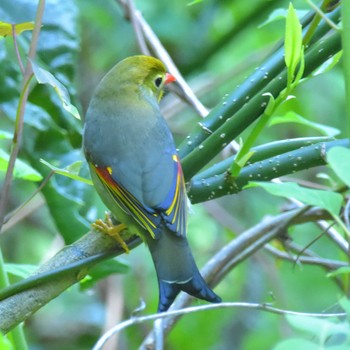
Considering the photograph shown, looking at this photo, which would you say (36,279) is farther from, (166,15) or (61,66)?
(166,15)

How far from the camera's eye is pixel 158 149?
2.29m

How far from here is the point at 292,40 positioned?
1526mm

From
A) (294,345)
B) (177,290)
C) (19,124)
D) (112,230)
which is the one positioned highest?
(19,124)

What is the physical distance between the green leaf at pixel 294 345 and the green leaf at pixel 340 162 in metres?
0.23

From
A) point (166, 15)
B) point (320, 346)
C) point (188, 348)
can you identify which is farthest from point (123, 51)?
point (320, 346)

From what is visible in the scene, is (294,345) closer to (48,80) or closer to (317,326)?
(317,326)

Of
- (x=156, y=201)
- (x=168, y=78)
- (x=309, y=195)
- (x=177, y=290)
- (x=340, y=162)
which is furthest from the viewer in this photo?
(x=168, y=78)

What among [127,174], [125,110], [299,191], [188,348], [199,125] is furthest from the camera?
Result: [188,348]

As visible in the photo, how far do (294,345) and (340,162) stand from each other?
0.92ft

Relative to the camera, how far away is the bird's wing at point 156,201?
1996 millimetres

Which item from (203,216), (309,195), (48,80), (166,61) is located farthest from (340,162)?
(203,216)

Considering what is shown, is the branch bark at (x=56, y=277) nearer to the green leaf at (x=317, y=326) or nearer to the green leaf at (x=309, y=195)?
the green leaf at (x=309, y=195)

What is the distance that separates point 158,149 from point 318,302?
205 cm

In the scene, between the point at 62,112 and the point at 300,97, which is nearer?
the point at 62,112
